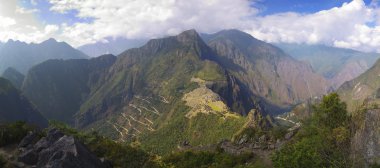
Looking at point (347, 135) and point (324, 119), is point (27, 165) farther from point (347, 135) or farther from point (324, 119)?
point (324, 119)

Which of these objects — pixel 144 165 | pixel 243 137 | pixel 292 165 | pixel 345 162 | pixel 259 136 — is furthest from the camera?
pixel 243 137

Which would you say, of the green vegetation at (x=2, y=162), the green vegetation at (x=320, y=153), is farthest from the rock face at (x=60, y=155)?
the green vegetation at (x=320, y=153)

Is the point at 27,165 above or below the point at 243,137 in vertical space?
above

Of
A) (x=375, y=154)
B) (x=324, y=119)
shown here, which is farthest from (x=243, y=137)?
(x=375, y=154)

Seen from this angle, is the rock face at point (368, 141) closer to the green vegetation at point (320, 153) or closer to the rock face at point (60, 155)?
the green vegetation at point (320, 153)

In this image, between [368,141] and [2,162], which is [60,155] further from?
[368,141]

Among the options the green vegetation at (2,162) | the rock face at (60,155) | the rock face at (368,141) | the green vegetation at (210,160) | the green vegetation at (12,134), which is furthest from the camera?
the green vegetation at (210,160)
